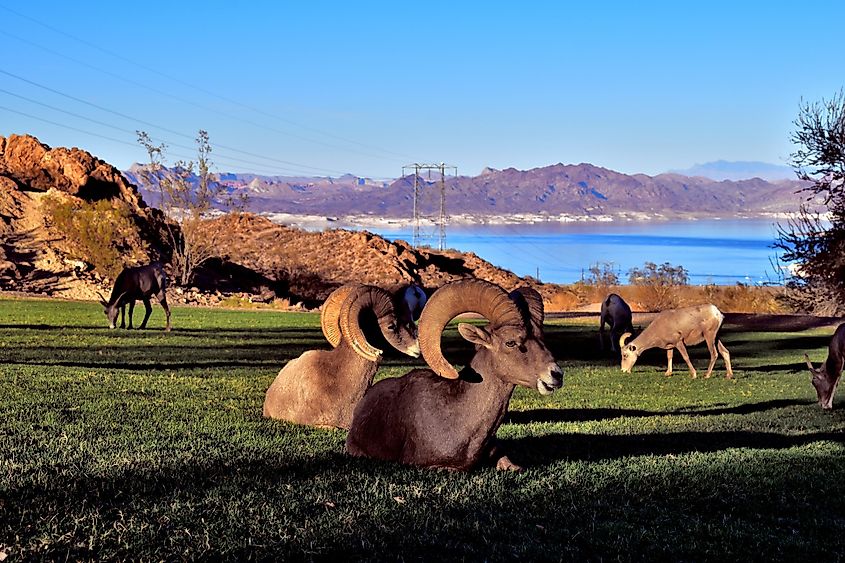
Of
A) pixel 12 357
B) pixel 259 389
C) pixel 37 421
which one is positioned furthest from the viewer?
pixel 12 357

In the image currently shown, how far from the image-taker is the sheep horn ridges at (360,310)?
1301 cm

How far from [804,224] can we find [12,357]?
35.2 meters

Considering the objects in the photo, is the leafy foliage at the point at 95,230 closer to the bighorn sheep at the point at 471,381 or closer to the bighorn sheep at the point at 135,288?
the bighorn sheep at the point at 135,288

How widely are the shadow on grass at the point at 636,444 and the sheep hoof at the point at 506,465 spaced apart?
0.45 metres

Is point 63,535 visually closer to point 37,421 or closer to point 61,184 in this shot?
point 37,421

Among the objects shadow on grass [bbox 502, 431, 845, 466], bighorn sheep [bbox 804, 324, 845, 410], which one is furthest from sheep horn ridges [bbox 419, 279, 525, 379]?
bighorn sheep [bbox 804, 324, 845, 410]

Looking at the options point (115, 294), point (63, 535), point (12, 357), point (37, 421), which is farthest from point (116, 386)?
point (115, 294)

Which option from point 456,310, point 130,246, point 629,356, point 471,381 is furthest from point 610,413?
point 130,246

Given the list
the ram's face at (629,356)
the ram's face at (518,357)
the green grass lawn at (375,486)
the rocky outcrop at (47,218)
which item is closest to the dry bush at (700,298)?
the rocky outcrop at (47,218)

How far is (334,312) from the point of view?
44.9 ft

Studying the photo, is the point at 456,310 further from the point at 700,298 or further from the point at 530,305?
the point at 700,298

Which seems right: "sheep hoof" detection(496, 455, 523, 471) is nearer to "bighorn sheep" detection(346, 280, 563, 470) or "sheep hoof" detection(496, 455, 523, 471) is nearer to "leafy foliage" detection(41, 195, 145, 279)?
"bighorn sheep" detection(346, 280, 563, 470)

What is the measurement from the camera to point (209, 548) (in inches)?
262

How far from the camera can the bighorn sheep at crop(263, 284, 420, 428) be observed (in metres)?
13.1
